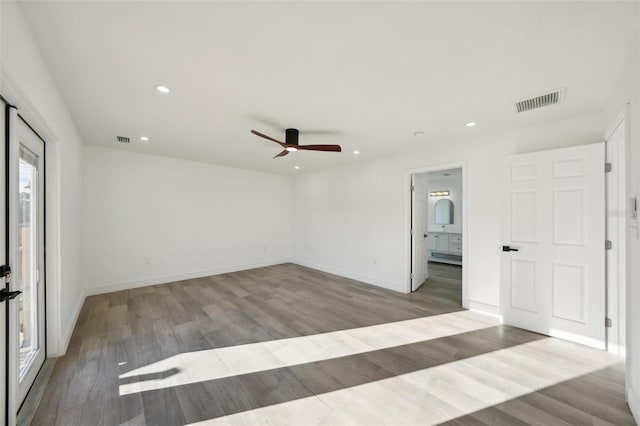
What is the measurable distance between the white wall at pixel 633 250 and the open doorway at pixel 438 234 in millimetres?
2098

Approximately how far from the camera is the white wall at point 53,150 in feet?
4.42

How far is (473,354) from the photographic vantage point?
2.44 m

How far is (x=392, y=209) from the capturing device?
4.60 meters

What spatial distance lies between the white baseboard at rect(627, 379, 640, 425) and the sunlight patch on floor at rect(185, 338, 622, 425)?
13.3 inches

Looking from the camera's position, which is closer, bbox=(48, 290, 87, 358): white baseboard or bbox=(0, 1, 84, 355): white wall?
bbox=(0, 1, 84, 355): white wall

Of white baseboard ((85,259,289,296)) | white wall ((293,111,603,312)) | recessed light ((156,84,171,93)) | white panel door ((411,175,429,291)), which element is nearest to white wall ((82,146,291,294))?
white baseboard ((85,259,289,296))

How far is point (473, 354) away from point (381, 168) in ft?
10.9

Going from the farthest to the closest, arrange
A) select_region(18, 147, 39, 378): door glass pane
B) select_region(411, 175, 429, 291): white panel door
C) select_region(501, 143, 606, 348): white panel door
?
select_region(411, 175, 429, 291): white panel door, select_region(501, 143, 606, 348): white panel door, select_region(18, 147, 39, 378): door glass pane

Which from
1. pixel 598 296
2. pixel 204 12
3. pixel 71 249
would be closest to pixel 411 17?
pixel 204 12

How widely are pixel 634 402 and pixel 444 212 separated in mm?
6258

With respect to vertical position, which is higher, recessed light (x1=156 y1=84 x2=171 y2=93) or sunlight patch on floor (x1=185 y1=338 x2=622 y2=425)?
recessed light (x1=156 y1=84 x2=171 y2=93)

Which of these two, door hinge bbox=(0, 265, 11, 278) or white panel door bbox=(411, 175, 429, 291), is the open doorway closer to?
white panel door bbox=(411, 175, 429, 291)

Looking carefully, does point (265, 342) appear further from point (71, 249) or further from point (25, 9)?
point (25, 9)

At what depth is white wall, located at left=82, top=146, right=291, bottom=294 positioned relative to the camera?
421cm
